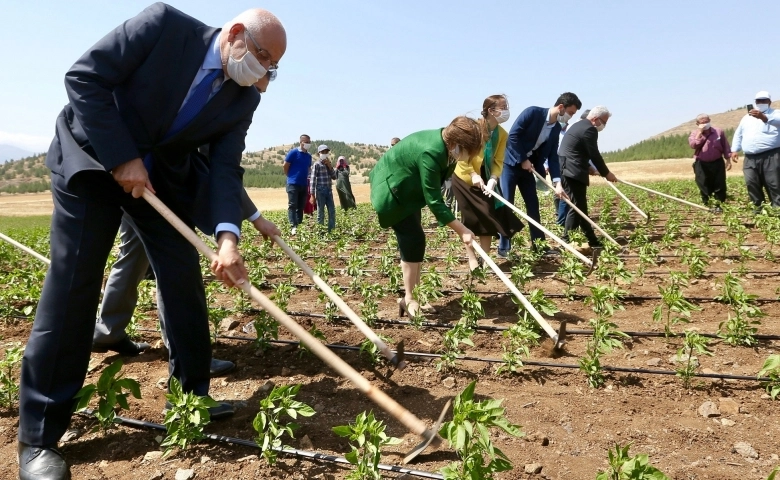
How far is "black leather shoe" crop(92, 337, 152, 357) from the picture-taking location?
321 centimetres

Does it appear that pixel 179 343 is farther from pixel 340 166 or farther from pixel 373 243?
pixel 340 166

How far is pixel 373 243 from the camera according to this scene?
27.5ft

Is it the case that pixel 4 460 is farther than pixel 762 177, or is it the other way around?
pixel 762 177

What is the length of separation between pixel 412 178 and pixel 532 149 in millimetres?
2654

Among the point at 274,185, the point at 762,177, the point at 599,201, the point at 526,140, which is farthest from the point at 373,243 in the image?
the point at 274,185

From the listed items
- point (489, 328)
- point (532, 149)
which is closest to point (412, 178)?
point (489, 328)

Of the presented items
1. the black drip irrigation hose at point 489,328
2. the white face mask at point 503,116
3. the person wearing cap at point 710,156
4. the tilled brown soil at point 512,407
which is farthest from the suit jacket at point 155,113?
the person wearing cap at point 710,156

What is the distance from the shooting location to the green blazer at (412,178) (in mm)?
3482

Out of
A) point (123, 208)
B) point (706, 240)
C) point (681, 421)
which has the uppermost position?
point (123, 208)

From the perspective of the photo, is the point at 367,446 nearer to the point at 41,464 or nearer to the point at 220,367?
the point at 41,464

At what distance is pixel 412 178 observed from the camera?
3695 mm

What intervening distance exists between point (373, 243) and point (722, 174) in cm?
622

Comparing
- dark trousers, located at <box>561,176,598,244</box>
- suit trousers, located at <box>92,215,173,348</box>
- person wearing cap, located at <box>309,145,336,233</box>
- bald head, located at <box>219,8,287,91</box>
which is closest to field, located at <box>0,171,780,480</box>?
suit trousers, located at <box>92,215,173,348</box>

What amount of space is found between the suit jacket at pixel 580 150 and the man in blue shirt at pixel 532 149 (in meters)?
0.12
